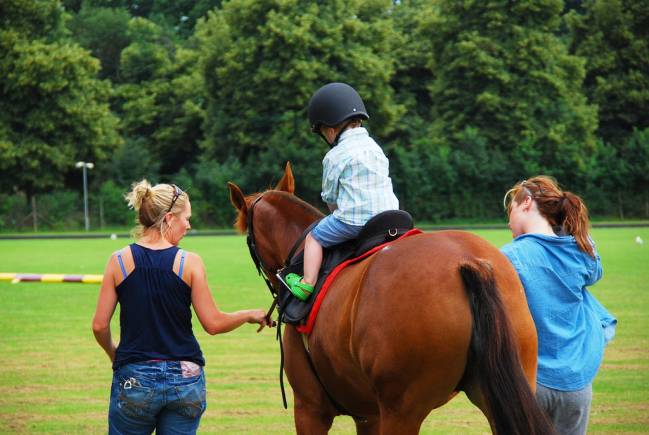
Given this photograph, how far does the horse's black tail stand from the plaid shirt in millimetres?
1287

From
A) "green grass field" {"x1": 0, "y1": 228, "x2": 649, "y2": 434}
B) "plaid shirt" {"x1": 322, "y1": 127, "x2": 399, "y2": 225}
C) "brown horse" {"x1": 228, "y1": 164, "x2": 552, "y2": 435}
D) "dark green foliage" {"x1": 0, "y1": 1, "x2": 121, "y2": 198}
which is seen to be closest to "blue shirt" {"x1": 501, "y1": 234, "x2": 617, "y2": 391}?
"brown horse" {"x1": 228, "y1": 164, "x2": 552, "y2": 435}

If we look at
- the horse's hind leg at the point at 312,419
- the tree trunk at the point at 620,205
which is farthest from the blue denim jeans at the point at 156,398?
the tree trunk at the point at 620,205

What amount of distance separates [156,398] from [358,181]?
183 cm

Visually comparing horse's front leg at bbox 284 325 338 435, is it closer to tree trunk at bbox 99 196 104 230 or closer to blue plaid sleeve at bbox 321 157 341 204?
blue plaid sleeve at bbox 321 157 341 204

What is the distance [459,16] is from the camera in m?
60.1

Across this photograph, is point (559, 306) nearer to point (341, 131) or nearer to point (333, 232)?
point (333, 232)

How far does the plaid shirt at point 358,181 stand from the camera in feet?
18.5

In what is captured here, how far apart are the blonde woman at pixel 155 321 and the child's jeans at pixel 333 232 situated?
3.35 feet

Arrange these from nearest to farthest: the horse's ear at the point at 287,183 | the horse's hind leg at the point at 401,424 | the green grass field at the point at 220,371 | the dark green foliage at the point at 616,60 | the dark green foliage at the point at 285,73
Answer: the horse's hind leg at the point at 401,424 < the horse's ear at the point at 287,183 < the green grass field at the point at 220,371 < the dark green foliage at the point at 285,73 < the dark green foliage at the point at 616,60

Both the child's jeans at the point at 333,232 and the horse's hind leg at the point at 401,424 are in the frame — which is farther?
the child's jeans at the point at 333,232

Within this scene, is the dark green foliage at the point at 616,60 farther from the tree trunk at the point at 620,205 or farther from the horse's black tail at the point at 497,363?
the horse's black tail at the point at 497,363

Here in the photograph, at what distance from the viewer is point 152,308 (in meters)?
4.91

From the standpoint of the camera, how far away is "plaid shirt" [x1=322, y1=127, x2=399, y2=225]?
5.65m

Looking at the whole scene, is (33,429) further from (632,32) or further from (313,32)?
(632,32)
